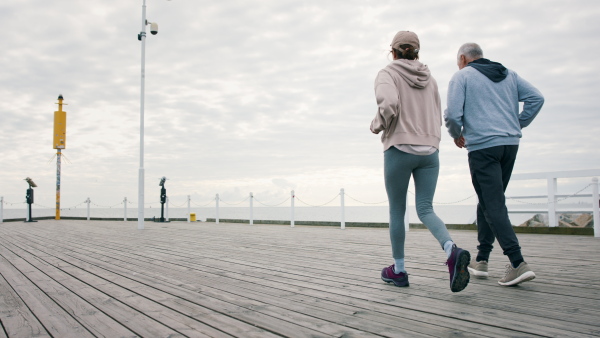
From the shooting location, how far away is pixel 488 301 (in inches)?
92.7

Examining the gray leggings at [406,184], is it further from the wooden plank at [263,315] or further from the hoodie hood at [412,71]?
the wooden plank at [263,315]

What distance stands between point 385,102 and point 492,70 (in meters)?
0.94

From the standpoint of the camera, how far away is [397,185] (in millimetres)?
2727

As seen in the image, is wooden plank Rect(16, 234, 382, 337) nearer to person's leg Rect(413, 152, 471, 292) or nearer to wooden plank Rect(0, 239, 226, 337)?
wooden plank Rect(0, 239, 226, 337)

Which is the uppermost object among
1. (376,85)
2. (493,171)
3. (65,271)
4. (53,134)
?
(53,134)

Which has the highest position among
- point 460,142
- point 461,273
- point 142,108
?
point 142,108

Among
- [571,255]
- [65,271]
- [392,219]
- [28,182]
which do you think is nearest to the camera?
[392,219]

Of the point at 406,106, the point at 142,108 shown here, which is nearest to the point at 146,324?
the point at 406,106

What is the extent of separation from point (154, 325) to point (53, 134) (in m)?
21.3

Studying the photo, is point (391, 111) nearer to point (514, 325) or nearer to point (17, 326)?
point (514, 325)

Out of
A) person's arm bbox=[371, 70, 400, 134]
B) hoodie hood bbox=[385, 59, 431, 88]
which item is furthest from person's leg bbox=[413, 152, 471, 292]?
hoodie hood bbox=[385, 59, 431, 88]

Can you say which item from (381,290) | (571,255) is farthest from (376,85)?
(571,255)

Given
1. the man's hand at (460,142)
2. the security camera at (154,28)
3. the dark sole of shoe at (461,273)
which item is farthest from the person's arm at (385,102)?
the security camera at (154,28)

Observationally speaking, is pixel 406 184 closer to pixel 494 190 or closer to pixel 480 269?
pixel 494 190
